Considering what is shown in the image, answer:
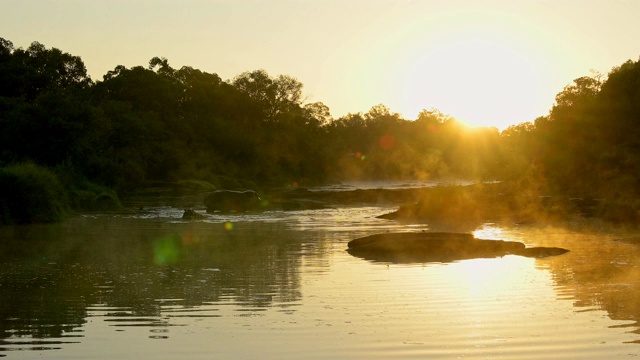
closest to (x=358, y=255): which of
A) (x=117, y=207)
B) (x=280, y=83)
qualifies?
(x=117, y=207)

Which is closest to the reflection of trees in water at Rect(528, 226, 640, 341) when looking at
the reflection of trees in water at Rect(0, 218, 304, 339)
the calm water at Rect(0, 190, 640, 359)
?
the calm water at Rect(0, 190, 640, 359)

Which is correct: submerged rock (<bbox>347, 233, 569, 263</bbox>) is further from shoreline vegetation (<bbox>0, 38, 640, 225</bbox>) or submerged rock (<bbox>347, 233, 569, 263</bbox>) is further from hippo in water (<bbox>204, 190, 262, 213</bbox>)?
hippo in water (<bbox>204, 190, 262, 213</bbox>)

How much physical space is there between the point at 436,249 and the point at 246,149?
263ft

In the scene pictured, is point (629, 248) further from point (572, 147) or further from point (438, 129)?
point (438, 129)

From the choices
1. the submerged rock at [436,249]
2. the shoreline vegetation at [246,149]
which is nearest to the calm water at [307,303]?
the submerged rock at [436,249]

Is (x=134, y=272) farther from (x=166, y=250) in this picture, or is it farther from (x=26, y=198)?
(x=26, y=198)

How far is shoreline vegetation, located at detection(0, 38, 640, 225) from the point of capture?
128ft

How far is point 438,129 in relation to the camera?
174 meters

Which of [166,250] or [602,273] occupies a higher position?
[166,250]

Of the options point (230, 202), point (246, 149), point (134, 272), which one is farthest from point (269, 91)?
point (134, 272)

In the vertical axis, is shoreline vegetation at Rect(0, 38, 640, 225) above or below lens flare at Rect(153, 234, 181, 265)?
above

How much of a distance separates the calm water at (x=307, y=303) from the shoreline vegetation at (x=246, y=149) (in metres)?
13.1

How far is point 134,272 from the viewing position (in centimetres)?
1925

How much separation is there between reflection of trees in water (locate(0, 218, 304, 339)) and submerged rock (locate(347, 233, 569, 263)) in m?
2.15
